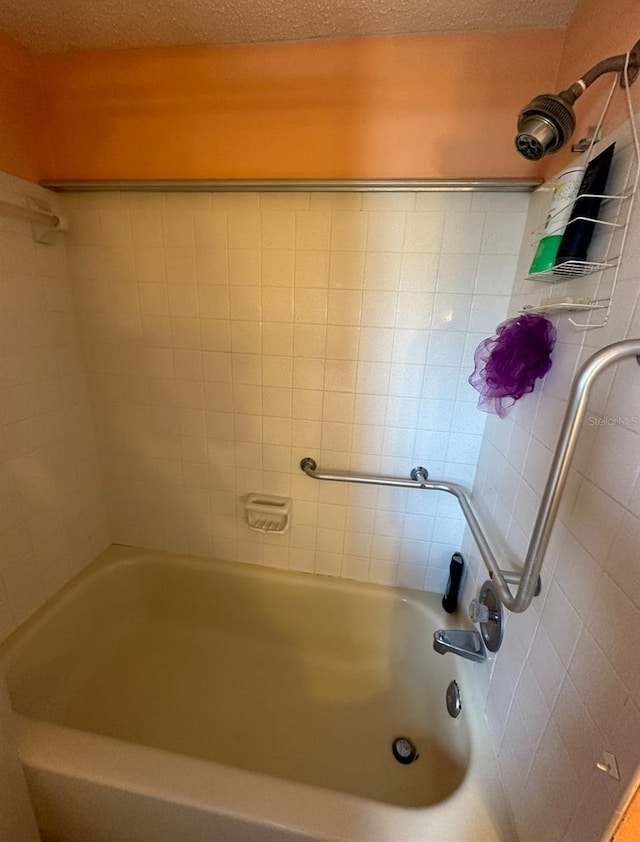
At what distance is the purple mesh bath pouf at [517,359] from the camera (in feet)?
2.76

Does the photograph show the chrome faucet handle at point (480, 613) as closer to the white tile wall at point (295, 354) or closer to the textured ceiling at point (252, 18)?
the white tile wall at point (295, 354)

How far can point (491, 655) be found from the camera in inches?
38.3

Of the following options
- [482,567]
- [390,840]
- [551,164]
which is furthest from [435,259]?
[390,840]

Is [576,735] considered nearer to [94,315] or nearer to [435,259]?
[435,259]

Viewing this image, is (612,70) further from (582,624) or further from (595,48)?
(582,624)

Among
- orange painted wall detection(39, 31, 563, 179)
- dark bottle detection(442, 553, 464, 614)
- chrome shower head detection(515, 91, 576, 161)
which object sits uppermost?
orange painted wall detection(39, 31, 563, 179)

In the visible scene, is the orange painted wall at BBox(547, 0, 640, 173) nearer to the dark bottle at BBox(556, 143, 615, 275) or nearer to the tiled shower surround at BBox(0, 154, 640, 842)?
the dark bottle at BBox(556, 143, 615, 275)

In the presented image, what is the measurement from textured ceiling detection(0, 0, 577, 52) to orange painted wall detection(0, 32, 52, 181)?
0.21 ft

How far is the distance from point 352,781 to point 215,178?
77.0 inches

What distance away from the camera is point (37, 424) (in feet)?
3.95

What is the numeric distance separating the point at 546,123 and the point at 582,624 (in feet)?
2.96

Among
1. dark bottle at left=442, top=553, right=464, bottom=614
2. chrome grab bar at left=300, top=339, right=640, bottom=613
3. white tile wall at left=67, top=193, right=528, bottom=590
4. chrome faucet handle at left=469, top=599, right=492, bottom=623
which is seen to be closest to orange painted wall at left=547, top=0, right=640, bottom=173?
white tile wall at left=67, top=193, right=528, bottom=590

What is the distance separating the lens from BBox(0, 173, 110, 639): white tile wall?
1.09 meters

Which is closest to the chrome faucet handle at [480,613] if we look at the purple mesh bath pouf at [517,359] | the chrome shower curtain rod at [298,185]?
the purple mesh bath pouf at [517,359]
